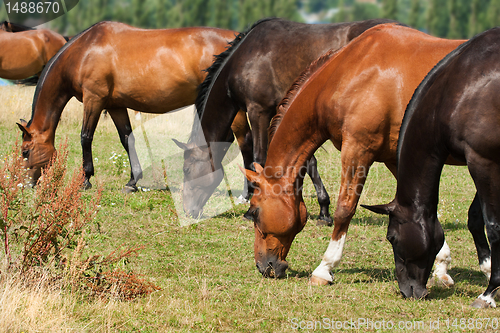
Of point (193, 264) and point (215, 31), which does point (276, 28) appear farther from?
point (193, 264)

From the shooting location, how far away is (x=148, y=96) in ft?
26.8

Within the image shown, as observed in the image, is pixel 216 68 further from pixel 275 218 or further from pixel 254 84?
pixel 275 218

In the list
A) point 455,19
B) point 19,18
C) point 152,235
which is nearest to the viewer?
point 152,235

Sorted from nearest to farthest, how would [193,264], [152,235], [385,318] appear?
[385,318] → [193,264] → [152,235]

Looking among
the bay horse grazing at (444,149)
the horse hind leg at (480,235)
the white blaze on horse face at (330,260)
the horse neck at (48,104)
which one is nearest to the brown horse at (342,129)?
the white blaze on horse face at (330,260)

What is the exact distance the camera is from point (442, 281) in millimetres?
4402

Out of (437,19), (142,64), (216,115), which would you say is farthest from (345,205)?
(437,19)

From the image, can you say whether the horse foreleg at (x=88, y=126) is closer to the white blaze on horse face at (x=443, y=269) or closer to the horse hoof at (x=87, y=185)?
the horse hoof at (x=87, y=185)

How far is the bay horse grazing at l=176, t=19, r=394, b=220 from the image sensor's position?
21.1 ft

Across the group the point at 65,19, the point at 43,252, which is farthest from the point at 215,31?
the point at 65,19

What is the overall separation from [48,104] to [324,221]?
14.4 feet

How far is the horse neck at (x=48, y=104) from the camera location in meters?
7.83

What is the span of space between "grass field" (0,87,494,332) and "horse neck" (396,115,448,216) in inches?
30.1

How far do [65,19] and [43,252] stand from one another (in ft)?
182
